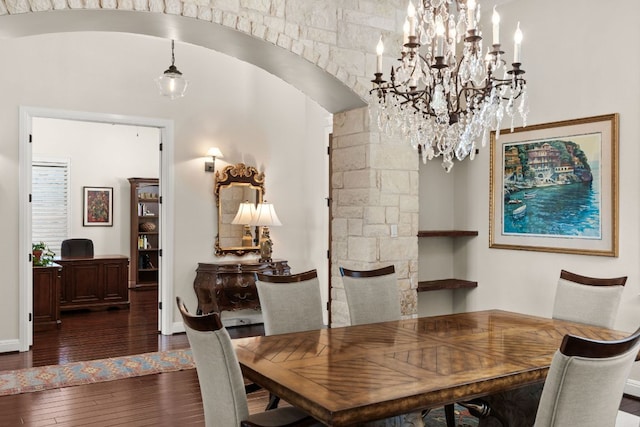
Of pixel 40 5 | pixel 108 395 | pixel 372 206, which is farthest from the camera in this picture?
pixel 372 206

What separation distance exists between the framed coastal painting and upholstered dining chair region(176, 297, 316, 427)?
3.14m

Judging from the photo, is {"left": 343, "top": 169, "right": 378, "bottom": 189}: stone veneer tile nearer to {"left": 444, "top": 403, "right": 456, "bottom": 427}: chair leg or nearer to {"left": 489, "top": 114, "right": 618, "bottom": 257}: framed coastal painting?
{"left": 489, "top": 114, "right": 618, "bottom": 257}: framed coastal painting

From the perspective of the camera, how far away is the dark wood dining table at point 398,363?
2.01 metres

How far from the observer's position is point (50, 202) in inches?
385

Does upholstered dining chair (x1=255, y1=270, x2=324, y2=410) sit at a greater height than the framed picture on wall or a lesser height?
lesser

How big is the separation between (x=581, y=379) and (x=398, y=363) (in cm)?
83

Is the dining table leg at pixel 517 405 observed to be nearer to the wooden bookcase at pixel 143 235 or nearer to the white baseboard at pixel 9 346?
the white baseboard at pixel 9 346

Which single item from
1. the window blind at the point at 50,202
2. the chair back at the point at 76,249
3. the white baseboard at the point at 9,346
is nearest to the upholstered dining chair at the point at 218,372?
the white baseboard at the point at 9,346

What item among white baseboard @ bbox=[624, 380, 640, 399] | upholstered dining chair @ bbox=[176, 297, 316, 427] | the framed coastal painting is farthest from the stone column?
upholstered dining chair @ bbox=[176, 297, 316, 427]

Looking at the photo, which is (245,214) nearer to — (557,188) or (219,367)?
(557,188)

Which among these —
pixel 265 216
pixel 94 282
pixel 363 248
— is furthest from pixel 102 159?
pixel 363 248

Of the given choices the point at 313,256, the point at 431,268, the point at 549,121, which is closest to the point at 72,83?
the point at 313,256

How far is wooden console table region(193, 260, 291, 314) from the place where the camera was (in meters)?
6.34

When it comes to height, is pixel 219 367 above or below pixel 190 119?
below
